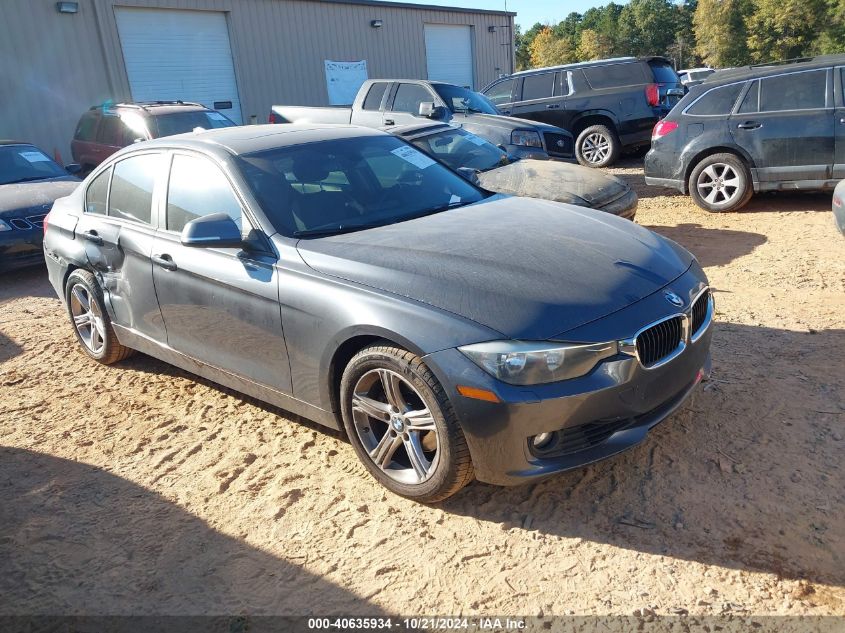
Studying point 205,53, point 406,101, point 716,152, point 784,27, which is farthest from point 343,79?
point 784,27

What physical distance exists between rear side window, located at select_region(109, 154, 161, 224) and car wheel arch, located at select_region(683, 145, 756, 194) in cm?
647

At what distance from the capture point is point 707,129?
8188 mm

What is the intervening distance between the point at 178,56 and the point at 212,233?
15.3m

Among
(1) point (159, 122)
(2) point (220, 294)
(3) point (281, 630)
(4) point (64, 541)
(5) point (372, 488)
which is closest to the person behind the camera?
(3) point (281, 630)

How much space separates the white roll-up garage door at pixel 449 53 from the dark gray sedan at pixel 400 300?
19.8m

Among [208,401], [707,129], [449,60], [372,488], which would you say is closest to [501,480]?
[372,488]

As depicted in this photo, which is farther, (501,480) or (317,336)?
(317,336)

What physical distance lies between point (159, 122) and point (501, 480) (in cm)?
936

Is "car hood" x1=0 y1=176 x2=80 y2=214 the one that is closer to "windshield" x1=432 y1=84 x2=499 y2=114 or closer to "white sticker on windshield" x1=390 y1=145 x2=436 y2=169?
"white sticker on windshield" x1=390 y1=145 x2=436 y2=169

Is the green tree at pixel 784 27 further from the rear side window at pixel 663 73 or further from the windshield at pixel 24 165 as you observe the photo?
the windshield at pixel 24 165

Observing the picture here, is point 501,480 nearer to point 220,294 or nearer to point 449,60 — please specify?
point 220,294

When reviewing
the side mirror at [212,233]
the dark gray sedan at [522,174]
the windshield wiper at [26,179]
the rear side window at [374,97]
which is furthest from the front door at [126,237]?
the rear side window at [374,97]

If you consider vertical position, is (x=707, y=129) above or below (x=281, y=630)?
above

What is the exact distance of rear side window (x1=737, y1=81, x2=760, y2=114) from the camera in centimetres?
806
